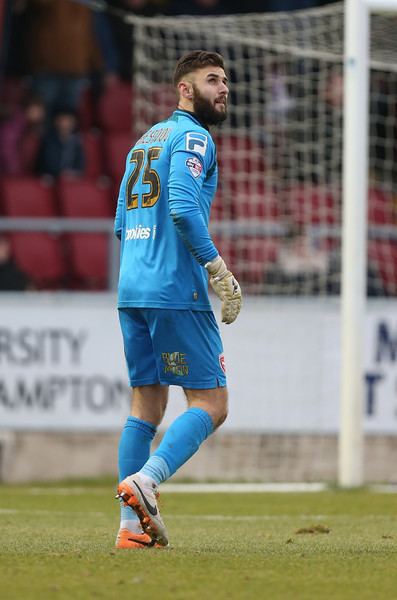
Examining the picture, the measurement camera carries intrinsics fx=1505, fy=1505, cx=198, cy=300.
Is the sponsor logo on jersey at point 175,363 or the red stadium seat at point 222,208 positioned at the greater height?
the red stadium seat at point 222,208

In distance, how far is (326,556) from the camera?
613cm

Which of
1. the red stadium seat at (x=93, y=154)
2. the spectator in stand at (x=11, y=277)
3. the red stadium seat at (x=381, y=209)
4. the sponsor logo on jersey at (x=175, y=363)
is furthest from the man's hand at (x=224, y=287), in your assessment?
the red stadium seat at (x=93, y=154)

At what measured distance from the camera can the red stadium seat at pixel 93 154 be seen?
57.9ft

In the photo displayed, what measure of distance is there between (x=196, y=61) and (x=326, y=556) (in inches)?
88.9

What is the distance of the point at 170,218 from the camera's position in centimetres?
657

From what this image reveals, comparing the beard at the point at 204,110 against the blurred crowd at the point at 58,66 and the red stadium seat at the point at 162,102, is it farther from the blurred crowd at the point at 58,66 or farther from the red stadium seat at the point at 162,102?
the blurred crowd at the point at 58,66

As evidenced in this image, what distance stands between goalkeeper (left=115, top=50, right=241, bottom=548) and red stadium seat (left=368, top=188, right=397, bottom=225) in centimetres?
845

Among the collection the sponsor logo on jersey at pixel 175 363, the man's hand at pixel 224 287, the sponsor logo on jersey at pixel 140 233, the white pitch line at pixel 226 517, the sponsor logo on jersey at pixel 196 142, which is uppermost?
the sponsor logo on jersey at pixel 196 142

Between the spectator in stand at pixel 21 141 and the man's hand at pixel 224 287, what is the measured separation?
11.3m

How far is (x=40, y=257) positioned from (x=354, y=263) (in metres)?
3.16

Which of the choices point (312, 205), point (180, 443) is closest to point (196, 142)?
point (180, 443)

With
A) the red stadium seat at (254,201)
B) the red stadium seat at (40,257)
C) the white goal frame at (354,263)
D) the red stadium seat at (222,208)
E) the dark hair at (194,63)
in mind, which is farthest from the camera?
the red stadium seat at (222,208)

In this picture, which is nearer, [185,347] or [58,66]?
[185,347]

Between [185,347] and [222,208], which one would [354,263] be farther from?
[185,347]
